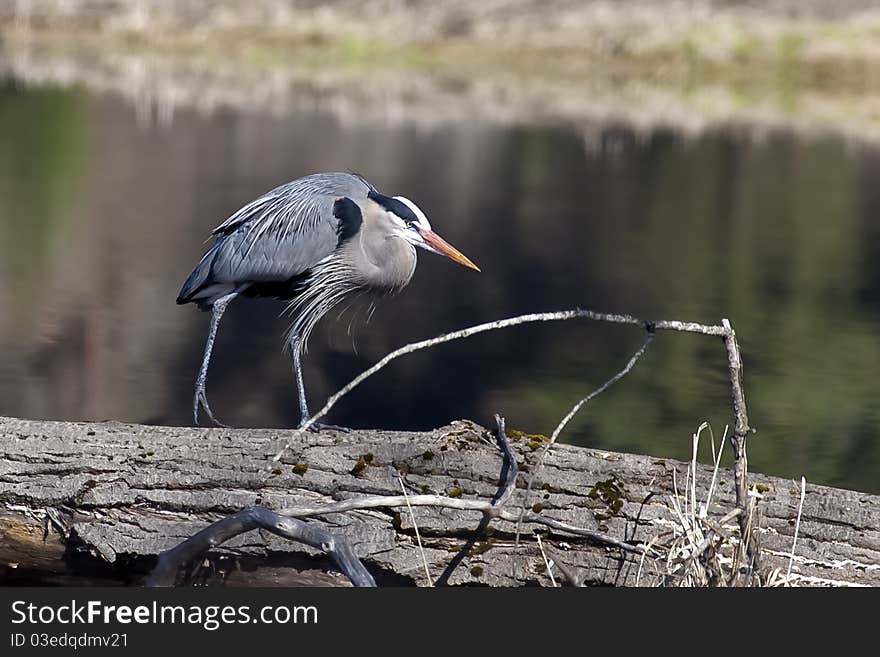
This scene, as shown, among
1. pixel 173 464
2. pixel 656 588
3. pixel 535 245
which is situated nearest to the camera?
pixel 656 588

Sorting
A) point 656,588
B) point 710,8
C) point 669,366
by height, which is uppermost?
point 710,8

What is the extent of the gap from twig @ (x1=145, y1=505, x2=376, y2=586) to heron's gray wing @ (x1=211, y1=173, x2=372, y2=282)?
4.85 ft

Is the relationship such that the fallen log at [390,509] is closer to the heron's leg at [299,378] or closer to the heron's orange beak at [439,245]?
the heron's leg at [299,378]

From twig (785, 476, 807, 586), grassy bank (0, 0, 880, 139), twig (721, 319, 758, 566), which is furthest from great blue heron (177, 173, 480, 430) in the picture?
grassy bank (0, 0, 880, 139)

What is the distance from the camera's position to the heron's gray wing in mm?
4875

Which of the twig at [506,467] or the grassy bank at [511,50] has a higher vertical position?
the grassy bank at [511,50]

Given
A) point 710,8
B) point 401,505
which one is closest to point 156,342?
point 401,505

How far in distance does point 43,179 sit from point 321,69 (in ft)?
34.5

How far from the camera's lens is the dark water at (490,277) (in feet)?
24.9

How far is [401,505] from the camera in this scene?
3.64 metres

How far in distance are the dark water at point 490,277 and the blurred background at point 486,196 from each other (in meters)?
0.04

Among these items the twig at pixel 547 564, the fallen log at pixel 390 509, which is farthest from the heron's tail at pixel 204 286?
the twig at pixel 547 564

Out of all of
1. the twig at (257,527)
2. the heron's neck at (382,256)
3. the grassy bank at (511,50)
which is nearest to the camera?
the twig at (257,527)

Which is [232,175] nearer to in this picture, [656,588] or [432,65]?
[432,65]
